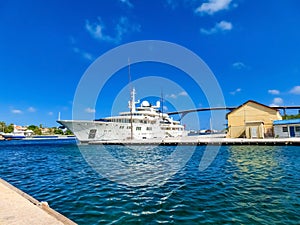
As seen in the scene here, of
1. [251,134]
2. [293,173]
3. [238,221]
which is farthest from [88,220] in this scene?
[251,134]

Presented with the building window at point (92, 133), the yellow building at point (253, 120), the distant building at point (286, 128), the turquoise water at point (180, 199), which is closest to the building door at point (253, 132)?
the yellow building at point (253, 120)

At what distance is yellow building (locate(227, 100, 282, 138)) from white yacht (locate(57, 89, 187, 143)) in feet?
67.0

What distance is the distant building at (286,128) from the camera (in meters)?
32.5

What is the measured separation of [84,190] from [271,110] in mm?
34912

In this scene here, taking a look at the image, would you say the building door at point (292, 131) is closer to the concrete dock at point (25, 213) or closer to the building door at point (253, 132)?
the building door at point (253, 132)

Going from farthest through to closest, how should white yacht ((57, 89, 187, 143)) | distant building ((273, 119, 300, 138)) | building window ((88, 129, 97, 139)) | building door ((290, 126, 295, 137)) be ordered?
building window ((88, 129, 97, 139)) < white yacht ((57, 89, 187, 143)) < building door ((290, 126, 295, 137)) < distant building ((273, 119, 300, 138))

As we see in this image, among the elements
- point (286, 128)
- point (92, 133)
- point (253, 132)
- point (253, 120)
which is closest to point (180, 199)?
point (253, 132)

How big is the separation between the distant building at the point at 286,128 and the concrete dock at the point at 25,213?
3648 cm

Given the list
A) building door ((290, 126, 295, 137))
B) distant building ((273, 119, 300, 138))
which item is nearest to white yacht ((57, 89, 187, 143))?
distant building ((273, 119, 300, 138))

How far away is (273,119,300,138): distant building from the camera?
3253 centimetres

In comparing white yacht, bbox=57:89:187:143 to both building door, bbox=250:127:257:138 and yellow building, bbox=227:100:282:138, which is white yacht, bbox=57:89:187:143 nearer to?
yellow building, bbox=227:100:282:138

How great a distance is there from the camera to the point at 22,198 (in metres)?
5.39

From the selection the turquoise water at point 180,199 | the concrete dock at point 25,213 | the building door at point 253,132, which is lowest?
the turquoise water at point 180,199

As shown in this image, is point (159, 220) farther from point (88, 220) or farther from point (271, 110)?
point (271, 110)
